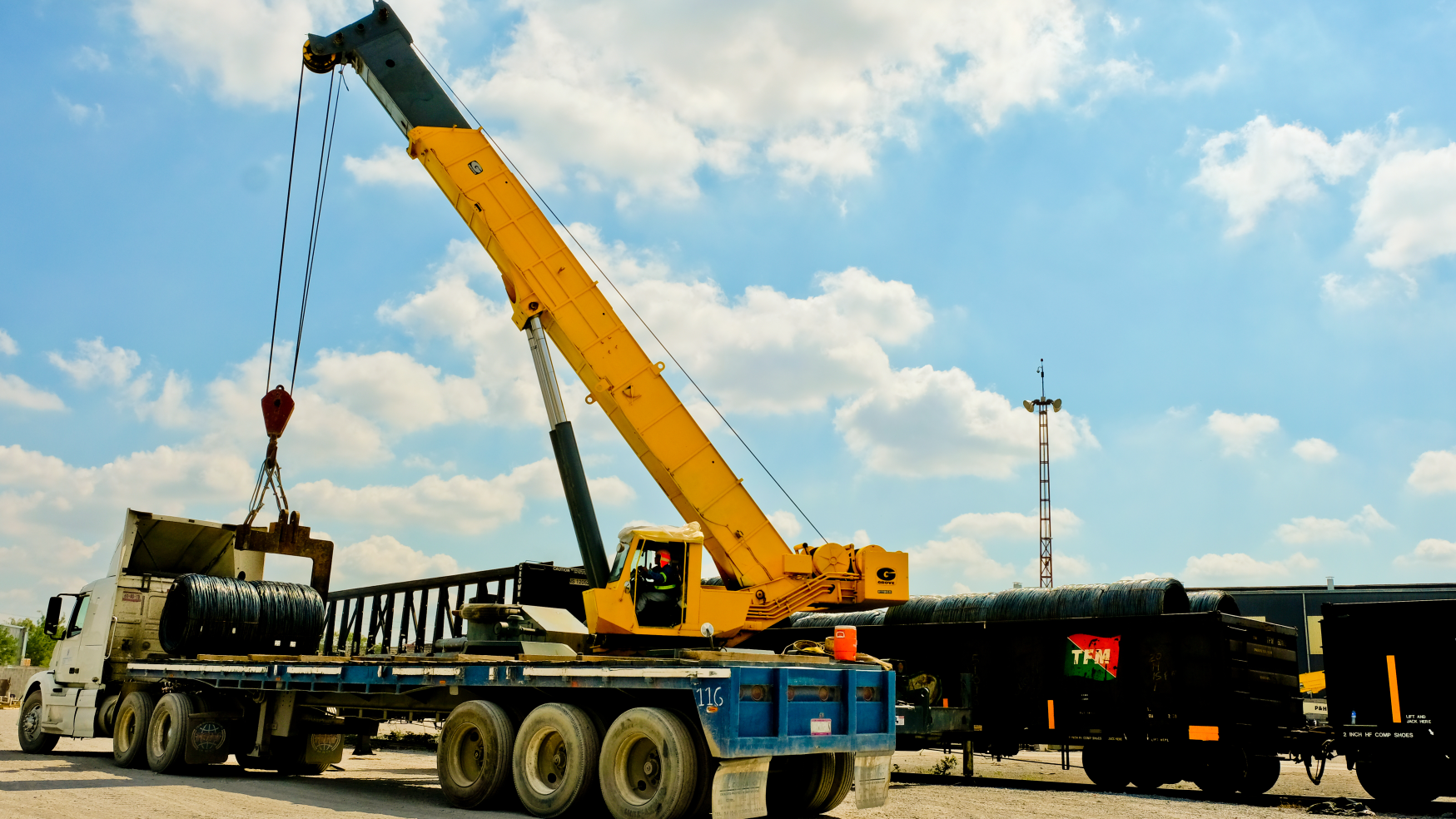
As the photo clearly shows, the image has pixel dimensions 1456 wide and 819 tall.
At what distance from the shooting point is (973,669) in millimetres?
16766

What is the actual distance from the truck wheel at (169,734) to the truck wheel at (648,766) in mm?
7242

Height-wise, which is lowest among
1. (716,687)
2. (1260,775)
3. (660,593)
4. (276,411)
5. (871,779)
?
(1260,775)

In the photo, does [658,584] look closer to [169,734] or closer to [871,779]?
[871,779]

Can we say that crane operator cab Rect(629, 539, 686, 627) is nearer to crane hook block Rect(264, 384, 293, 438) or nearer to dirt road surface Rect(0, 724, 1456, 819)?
dirt road surface Rect(0, 724, 1456, 819)

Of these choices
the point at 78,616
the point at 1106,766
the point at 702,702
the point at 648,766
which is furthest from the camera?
the point at 78,616

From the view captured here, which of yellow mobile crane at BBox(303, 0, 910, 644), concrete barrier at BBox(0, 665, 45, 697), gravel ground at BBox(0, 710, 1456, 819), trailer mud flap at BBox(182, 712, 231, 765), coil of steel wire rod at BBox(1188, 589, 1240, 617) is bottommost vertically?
concrete barrier at BBox(0, 665, 45, 697)

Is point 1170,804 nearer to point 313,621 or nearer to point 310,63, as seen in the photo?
point 313,621

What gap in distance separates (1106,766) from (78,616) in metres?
16.0

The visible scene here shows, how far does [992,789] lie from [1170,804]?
262 centimetres

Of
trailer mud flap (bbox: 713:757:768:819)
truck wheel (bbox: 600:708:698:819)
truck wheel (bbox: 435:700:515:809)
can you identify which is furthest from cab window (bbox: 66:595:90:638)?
trailer mud flap (bbox: 713:757:768:819)

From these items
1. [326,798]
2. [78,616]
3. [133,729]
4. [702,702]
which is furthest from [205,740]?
[702,702]

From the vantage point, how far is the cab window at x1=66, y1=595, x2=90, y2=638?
16.8 metres

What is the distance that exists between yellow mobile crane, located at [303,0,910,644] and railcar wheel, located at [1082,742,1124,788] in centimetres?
371

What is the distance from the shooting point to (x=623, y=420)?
15977 millimetres
